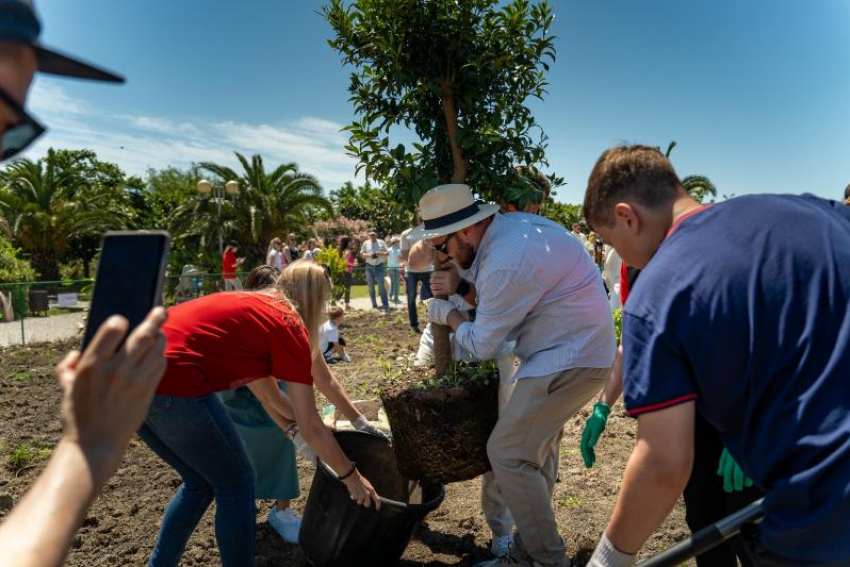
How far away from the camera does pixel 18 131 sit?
90cm

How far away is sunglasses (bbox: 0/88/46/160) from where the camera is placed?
858mm

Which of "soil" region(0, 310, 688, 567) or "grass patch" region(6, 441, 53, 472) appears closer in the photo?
"soil" region(0, 310, 688, 567)

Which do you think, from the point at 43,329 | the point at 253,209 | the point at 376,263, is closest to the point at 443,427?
the point at 43,329

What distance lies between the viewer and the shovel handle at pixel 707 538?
4.96ft

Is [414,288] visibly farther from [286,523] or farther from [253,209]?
[253,209]

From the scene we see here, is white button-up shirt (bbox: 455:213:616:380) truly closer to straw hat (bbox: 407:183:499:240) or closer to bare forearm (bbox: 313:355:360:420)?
straw hat (bbox: 407:183:499:240)

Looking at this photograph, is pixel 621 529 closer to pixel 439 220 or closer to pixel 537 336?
pixel 537 336

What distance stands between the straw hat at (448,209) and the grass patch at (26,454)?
12.5 feet

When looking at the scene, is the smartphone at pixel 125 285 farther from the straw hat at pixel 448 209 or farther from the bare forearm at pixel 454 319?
the bare forearm at pixel 454 319

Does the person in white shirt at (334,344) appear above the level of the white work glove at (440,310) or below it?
below

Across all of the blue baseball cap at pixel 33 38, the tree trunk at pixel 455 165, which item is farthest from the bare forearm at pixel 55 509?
the tree trunk at pixel 455 165

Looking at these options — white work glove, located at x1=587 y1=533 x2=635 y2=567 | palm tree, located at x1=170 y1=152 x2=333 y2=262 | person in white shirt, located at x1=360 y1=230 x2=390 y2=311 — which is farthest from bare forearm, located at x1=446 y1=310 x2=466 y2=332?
palm tree, located at x1=170 y1=152 x2=333 y2=262

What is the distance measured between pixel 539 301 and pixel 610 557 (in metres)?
1.23

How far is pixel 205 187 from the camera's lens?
18469 millimetres
